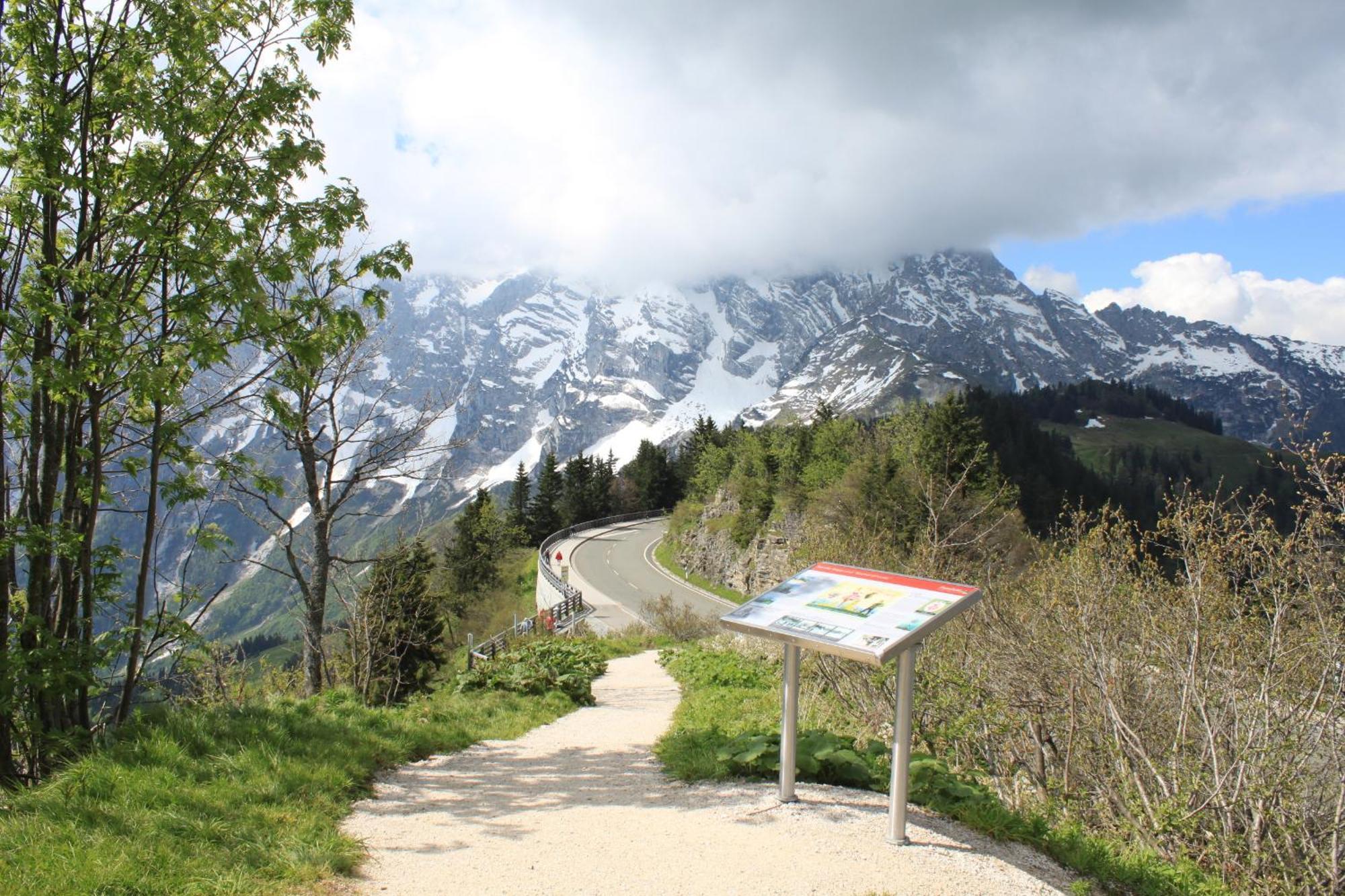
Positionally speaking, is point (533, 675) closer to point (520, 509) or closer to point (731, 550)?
point (731, 550)

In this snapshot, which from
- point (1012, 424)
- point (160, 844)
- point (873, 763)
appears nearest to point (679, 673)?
point (873, 763)

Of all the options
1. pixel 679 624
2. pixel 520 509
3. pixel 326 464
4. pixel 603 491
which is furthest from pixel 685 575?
pixel 326 464

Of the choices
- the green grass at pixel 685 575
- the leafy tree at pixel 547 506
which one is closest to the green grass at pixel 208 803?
the green grass at pixel 685 575

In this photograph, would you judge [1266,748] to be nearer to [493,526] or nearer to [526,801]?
[526,801]

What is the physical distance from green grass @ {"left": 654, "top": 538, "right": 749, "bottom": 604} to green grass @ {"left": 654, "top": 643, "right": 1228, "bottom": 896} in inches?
1248

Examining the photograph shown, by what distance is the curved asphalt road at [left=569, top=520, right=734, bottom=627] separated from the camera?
128 feet

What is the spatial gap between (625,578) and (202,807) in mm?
41957

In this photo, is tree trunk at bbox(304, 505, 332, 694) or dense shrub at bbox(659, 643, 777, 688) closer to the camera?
tree trunk at bbox(304, 505, 332, 694)

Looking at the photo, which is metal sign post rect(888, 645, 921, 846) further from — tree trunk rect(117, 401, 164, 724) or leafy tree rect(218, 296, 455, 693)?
leafy tree rect(218, 296, 455, 693)

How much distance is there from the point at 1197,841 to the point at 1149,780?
1.04 meters

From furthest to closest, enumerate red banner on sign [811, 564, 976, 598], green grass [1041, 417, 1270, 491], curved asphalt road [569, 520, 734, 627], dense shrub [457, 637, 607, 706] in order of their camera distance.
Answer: green grass [1041, 417, 1270, 491]
curved asphalt road [569, 520, 734, 627]
dense shrub [457, 637, 607, 706]
red banner on sign [811, 564, 976, 598]

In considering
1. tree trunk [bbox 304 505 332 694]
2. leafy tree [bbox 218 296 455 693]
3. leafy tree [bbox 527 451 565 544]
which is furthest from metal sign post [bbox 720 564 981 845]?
leafy tree [bbox 527 451 565 544]

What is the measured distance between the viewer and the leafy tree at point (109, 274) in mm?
5559

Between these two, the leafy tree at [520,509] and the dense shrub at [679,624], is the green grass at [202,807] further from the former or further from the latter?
the leafy tree at [520,509]
